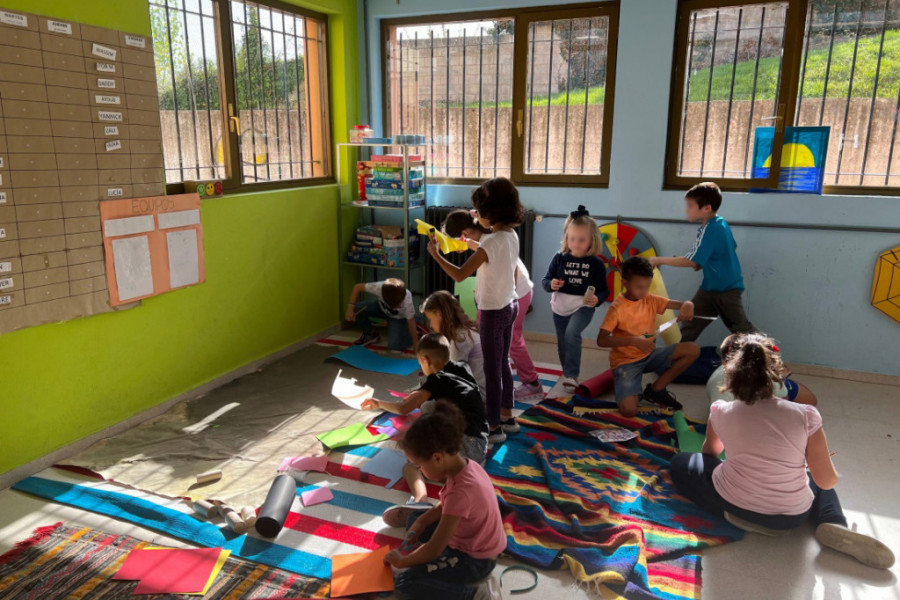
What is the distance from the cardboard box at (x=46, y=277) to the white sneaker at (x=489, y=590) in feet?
7.29

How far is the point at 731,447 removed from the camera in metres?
2.35

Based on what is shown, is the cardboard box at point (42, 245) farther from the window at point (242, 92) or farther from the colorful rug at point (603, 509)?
the colorful rug at point (603, 509)

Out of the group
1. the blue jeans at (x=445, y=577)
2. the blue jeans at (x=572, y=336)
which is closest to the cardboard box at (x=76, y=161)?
the blue jeans at (x=445, y=577)

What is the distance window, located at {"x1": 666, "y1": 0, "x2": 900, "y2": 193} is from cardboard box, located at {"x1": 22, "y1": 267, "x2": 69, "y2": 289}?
366cm

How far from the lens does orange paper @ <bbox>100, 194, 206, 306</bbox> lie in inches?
121

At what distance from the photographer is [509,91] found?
4.76 metres

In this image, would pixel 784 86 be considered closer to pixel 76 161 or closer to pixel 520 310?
pixel 520 310

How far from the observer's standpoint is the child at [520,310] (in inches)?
142

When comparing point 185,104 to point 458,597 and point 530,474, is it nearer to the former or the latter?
point 530,474

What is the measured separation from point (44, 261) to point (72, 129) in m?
0.60

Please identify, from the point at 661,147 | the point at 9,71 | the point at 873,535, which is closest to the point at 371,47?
the point at 661,147

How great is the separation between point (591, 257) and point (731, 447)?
5.24ft

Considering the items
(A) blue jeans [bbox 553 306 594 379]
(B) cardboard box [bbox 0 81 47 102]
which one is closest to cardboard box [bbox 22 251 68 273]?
(B) cardboard box [bbox 0 81 47 102]

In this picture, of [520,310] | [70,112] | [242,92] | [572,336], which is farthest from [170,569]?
[242,92]
